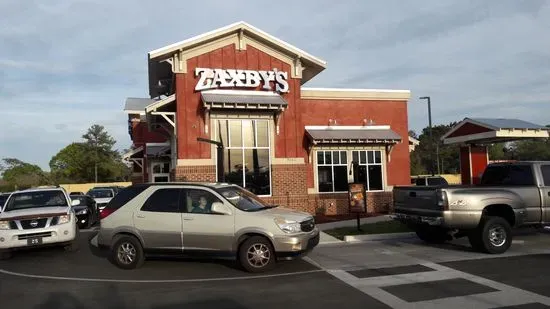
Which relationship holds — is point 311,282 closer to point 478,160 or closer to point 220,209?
point 220,209

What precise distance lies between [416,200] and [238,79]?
406 inches

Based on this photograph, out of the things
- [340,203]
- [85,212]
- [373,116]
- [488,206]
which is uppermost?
[373,116]

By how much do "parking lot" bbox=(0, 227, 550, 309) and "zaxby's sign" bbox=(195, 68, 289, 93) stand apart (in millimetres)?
9392

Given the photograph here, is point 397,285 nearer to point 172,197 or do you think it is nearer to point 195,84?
point 172,197

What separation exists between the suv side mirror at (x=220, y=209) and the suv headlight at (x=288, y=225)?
1.03 meters

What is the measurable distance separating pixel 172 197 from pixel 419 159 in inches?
2580

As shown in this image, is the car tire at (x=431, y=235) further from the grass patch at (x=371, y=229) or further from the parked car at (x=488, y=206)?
the grass patch at (x=371, y=229)

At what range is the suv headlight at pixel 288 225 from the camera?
9812 millimetres

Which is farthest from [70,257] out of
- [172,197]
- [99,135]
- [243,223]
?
[99,135]

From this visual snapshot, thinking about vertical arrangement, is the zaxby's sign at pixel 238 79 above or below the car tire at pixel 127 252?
above

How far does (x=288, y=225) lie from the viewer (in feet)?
32.3

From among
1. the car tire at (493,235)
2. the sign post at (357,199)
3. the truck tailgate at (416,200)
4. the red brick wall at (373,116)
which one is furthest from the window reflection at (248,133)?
the car tire at (493,235)

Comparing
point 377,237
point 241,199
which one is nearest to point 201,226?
point 241,199

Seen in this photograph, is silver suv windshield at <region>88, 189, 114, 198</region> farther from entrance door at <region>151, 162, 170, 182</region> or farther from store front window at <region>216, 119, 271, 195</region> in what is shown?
store front window at <region>216, 119, 271, 195</region>
